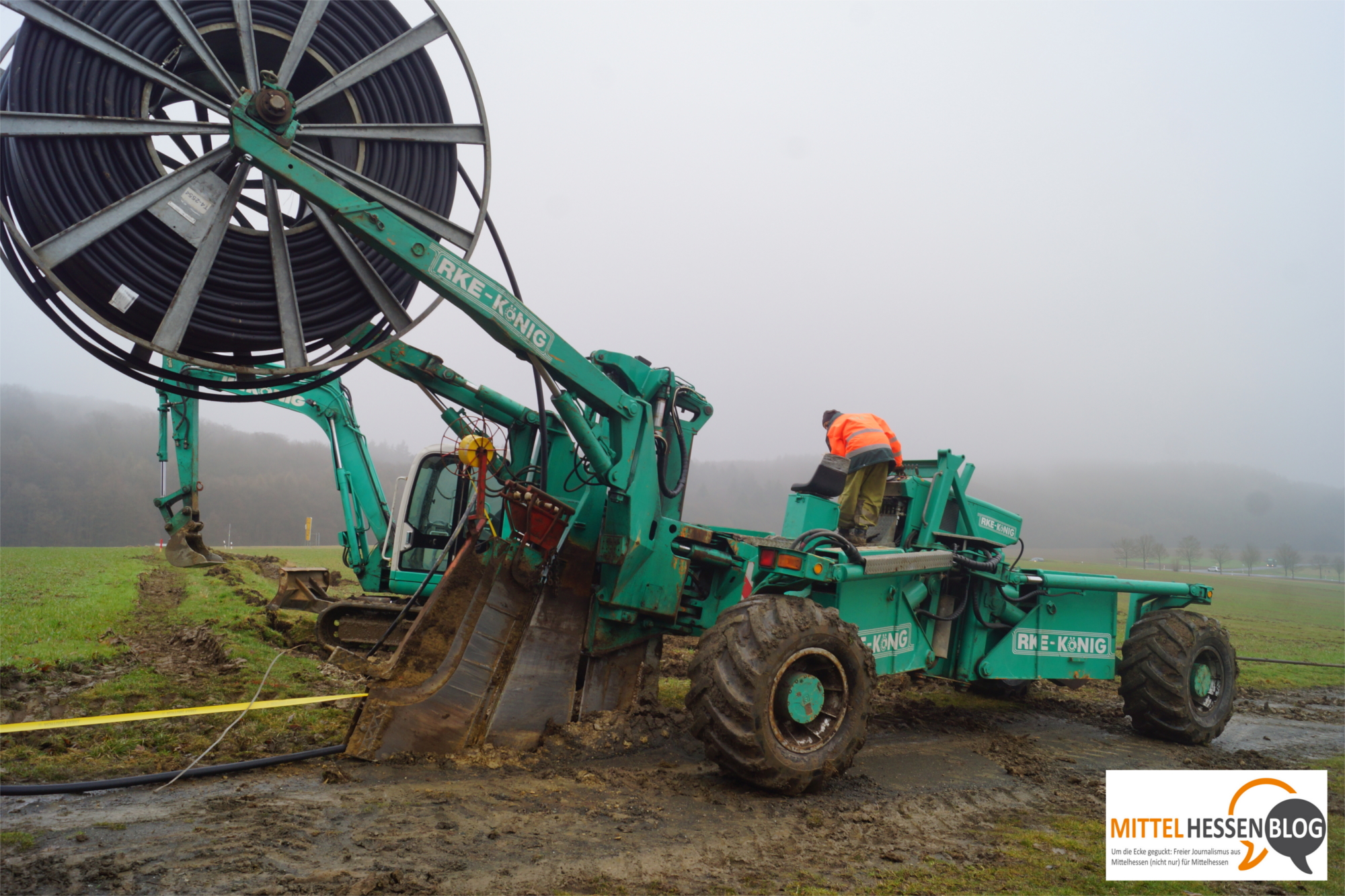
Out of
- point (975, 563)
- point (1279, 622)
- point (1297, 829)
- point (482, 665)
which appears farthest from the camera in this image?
point (1279, 622)

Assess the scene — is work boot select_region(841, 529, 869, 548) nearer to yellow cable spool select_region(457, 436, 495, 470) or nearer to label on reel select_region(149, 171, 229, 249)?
yellow cable spool select_region(457, 436, 495, 470)

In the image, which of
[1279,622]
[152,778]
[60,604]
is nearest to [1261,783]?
[152,778]

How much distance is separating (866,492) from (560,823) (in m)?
3.82

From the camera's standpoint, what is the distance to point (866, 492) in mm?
6863

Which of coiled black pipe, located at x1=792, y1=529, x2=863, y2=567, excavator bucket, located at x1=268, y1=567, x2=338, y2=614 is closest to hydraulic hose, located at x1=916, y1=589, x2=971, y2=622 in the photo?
coiled black pipe, located at x1=792, y1=529, x2=863, y2=567

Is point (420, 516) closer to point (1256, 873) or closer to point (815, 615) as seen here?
point (815, 615)

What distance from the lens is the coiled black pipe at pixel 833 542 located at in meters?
5.54

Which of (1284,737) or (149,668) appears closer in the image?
(149,668)

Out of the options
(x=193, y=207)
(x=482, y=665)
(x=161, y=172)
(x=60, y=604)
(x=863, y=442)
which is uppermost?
(x=161, y=172)

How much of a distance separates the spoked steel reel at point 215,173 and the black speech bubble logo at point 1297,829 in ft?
17.9

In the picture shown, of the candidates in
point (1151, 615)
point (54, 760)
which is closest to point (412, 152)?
point (54, 760)

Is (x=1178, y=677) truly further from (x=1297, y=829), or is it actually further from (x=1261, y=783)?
(x=1297, y=829)

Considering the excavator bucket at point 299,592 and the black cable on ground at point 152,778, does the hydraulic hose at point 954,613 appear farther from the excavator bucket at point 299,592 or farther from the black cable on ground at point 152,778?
the excavator bucket at point 299,592

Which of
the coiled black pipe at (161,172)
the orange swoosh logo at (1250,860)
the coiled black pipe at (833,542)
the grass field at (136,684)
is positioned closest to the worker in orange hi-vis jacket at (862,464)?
the coiled black pipe at (833,542)
